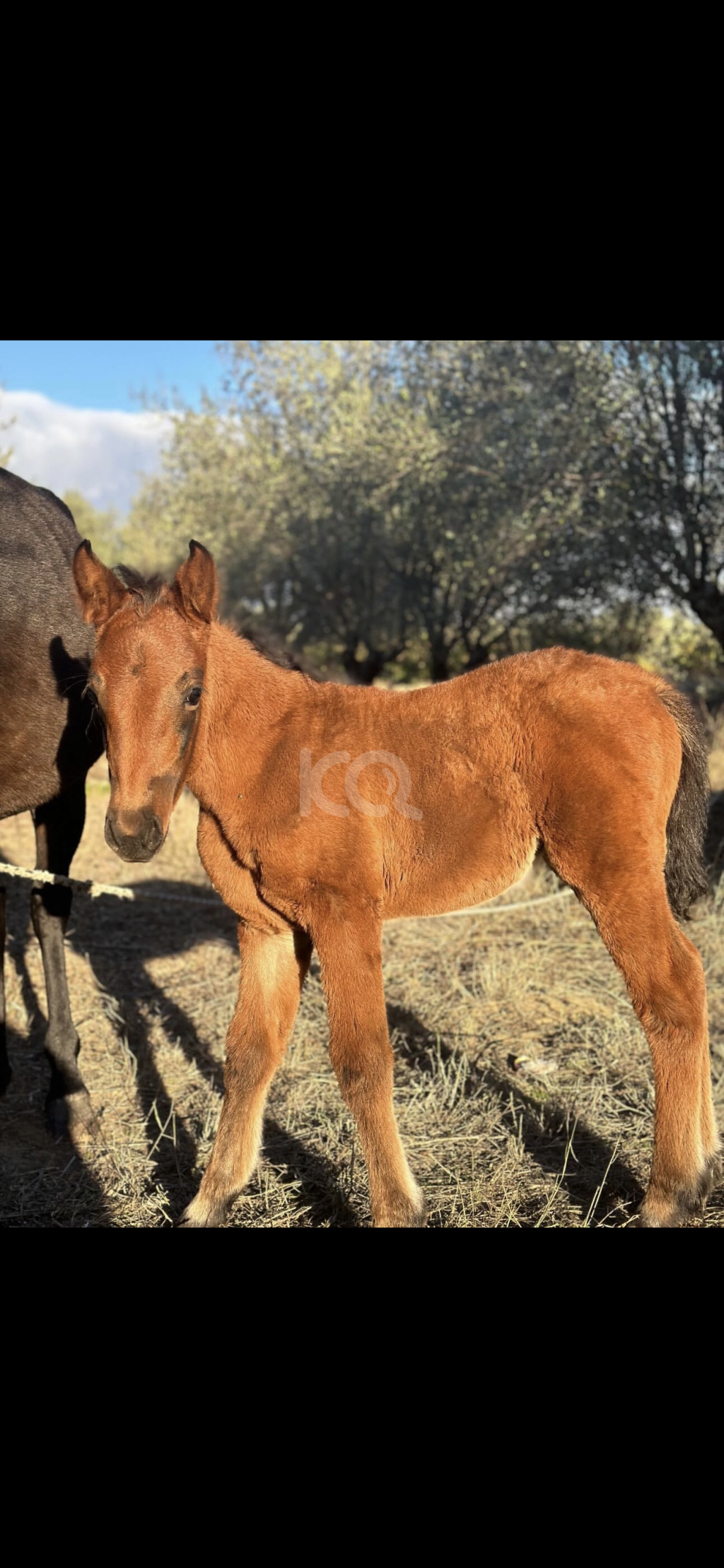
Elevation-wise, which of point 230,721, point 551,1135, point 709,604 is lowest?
point 551,1135

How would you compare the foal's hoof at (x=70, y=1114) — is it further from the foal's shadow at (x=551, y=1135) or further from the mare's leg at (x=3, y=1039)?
the foal's shadow at (x=551, y=1135)

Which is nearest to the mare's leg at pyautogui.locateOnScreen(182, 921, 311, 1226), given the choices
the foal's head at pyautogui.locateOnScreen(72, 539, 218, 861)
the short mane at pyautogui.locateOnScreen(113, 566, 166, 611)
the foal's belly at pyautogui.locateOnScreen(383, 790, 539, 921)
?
the foal's belly at pyautogui.locateOnScreen(383, 790, 539, 921)

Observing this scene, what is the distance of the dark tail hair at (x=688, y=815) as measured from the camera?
3127 mm

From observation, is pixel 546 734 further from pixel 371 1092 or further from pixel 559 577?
pixel 559 577

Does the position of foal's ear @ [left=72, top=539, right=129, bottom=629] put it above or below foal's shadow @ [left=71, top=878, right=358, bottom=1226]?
above

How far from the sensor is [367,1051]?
2.83 metres

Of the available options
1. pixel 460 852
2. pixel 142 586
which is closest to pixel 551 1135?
pixel 460 852

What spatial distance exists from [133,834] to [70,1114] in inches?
87.5

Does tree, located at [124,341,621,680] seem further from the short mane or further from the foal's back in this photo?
the short mane

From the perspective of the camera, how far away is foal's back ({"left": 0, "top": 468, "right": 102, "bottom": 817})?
13.1ft

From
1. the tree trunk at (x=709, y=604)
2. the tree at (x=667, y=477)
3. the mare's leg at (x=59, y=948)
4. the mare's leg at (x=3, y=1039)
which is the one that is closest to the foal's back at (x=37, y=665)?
the mare's leg at (x=59, y=948)

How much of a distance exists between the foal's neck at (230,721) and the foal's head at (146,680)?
0.08 metres

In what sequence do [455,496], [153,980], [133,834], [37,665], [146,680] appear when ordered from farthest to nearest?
[455,496]
[153,980]
[37,665]
[146,680]
[133,834]

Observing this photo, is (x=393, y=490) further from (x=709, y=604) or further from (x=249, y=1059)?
(x=249, y=1059)
